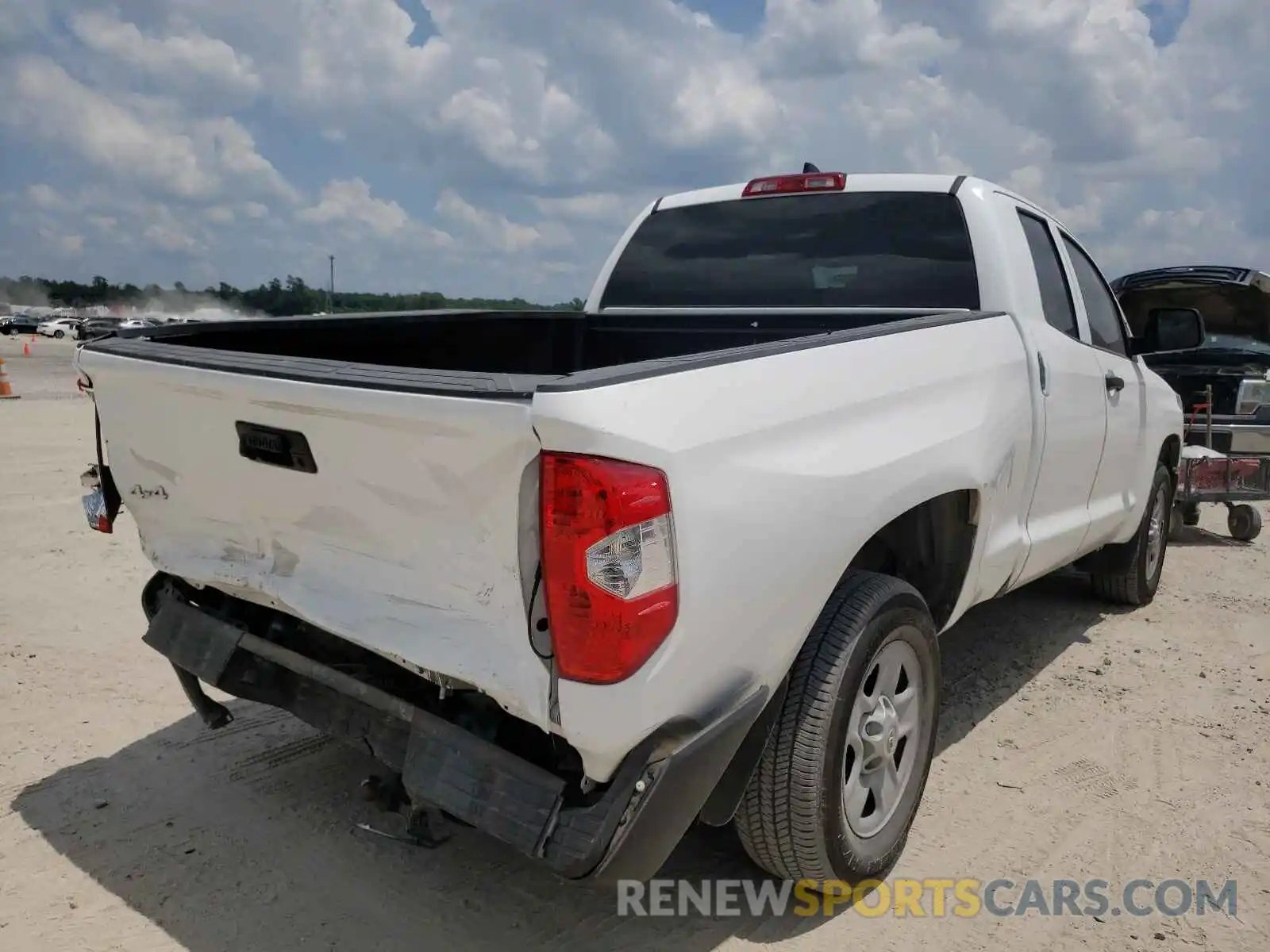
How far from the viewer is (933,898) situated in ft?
9.70

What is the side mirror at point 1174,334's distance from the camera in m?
4.99

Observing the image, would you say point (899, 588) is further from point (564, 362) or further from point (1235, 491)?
point (1235, 491)


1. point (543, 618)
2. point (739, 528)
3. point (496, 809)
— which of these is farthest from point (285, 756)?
point (739, 528)

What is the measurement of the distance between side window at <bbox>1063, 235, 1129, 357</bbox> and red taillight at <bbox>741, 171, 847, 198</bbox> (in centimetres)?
117

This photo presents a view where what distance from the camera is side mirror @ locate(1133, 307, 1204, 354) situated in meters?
4.99

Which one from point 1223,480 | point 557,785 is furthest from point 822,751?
point 1223,480

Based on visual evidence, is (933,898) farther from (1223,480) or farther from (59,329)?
(59,329)

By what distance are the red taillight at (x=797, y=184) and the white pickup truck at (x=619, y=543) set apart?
1.41 ft

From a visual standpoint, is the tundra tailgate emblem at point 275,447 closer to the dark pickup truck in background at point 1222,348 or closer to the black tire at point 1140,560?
the black tire at point 1140,560

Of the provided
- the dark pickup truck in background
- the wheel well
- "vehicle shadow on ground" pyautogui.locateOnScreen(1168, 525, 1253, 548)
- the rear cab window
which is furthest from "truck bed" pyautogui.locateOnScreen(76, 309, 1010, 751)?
the dark pickup truck in background

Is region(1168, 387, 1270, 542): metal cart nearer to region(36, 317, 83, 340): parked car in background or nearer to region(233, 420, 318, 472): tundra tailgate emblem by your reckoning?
region(233, 420, 318, 472): tundra tailgate emblem

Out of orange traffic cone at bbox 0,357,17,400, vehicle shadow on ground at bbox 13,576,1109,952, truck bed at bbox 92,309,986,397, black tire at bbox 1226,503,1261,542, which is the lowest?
vehicle shadow on ground at bbox 13,576,1109,952

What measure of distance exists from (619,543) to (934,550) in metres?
1.68

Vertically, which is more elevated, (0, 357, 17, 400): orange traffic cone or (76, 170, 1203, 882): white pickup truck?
(76, 170, 1203, 882): white pickup truck
